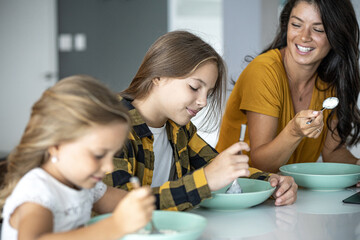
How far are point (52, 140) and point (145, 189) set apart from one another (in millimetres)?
198

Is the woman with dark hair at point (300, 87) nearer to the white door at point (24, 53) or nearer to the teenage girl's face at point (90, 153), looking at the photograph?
the teenage girl's face at point (90, 153)

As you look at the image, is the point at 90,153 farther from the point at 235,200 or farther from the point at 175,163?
the point at 175,163

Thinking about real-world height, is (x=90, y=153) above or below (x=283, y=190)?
above

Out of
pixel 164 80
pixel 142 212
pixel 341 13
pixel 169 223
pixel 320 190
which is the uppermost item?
pixel 341 13

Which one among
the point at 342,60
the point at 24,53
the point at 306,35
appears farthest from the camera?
the point at 24,53

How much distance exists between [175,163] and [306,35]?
73cm

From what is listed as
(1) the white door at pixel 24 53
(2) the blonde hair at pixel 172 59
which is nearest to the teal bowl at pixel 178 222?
(2) the blonde hair at pixel 172 59

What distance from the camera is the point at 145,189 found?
0.79 metres

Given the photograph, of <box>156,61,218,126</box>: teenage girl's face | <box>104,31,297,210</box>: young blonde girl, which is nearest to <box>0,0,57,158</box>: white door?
<box>104,31,297,210</box>: young blonde girl

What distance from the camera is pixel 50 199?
2.84ft

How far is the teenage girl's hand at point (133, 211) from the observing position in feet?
2.56

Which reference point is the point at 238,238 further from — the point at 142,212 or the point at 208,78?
the point at 208,78

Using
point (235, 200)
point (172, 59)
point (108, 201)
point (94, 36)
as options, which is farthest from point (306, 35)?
point (94, 36)

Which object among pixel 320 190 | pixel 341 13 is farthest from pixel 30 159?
pixel 341 13
